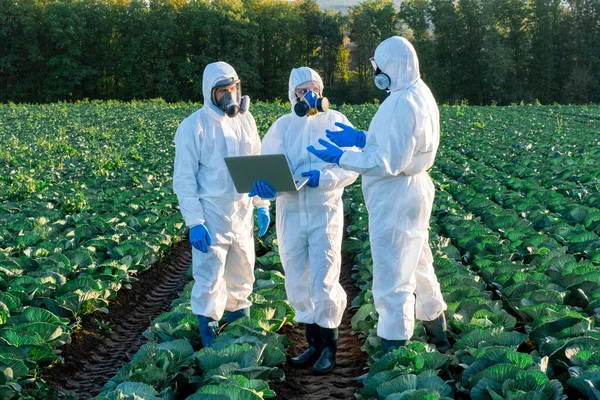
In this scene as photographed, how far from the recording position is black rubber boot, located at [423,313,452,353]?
448 centimetres

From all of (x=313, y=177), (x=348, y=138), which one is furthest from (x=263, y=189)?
(x=348, y=138)

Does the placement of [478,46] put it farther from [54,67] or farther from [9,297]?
[9,297]

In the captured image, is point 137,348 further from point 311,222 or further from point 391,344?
point 391,344

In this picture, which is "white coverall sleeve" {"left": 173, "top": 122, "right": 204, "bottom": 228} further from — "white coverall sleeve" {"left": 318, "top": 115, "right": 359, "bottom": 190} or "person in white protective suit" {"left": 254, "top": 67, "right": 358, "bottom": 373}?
"white coverall sleeve" {"left": 318, "top": 115, "right": 359, "bottom": 190}

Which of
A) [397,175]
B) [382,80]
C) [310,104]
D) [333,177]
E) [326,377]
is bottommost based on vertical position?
[326,377]

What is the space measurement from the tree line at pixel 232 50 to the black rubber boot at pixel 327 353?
2052 inches

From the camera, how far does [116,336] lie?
233 inches

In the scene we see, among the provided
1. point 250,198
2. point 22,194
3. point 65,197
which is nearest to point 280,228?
point 250,198

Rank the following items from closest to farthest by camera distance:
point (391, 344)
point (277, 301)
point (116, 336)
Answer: point (391, 344) → point (277, 301) → point (116, 336)

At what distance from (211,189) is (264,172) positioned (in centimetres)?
49

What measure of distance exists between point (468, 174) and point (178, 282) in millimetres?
6397

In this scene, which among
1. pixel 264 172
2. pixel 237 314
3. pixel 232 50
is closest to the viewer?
pixel 264 172

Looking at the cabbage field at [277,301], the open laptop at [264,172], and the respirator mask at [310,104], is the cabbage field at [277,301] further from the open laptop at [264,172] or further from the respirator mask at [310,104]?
the respirator mask at [310,104]

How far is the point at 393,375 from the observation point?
3.71m
